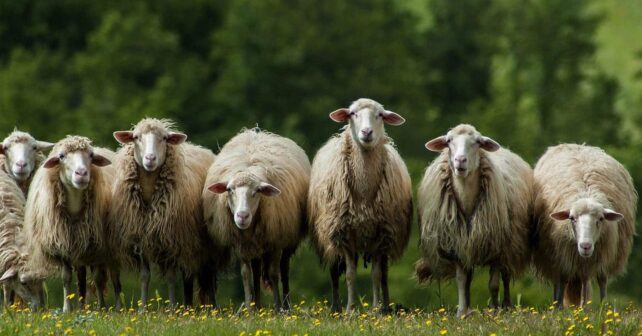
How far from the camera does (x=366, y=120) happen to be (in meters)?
16.6

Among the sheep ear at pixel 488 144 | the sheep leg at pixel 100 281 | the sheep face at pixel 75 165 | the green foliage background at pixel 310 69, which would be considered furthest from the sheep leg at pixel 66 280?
the green foliage background at pixel 310 69

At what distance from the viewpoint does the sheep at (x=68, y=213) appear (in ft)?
54.6

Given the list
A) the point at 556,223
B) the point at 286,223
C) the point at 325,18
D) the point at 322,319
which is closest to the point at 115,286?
the point at 286,223

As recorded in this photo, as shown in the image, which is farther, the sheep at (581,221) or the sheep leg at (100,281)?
the sheep leg at (100,281)

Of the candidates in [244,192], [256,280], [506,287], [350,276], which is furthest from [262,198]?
[506,287]

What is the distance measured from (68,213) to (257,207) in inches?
84.8

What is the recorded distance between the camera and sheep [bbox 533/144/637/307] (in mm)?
16406

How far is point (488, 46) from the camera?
75750 millimetres

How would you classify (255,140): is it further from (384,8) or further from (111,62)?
(384,8)

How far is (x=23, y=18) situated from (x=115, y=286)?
5217cm

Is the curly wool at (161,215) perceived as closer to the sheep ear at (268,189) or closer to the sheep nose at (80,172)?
the sheep nose at (80,172)

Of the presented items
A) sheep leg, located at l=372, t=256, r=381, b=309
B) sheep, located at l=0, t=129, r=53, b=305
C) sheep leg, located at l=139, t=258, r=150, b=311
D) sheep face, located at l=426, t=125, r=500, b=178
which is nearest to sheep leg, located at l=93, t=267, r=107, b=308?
sheep leg, located at l=139, t=258, r=150, b=311

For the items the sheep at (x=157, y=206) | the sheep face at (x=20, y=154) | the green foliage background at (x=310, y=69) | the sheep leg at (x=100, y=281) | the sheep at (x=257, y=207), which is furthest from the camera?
the green foliage background at (x=310, y=69)

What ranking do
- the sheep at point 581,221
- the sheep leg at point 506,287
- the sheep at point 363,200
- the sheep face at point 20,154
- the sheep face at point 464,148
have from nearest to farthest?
the sheep face at point 464,148, the sheep at point 581,221, the sheep at point 363,200, the sheep leg at point 506,287, the sheep face at point 20,154
